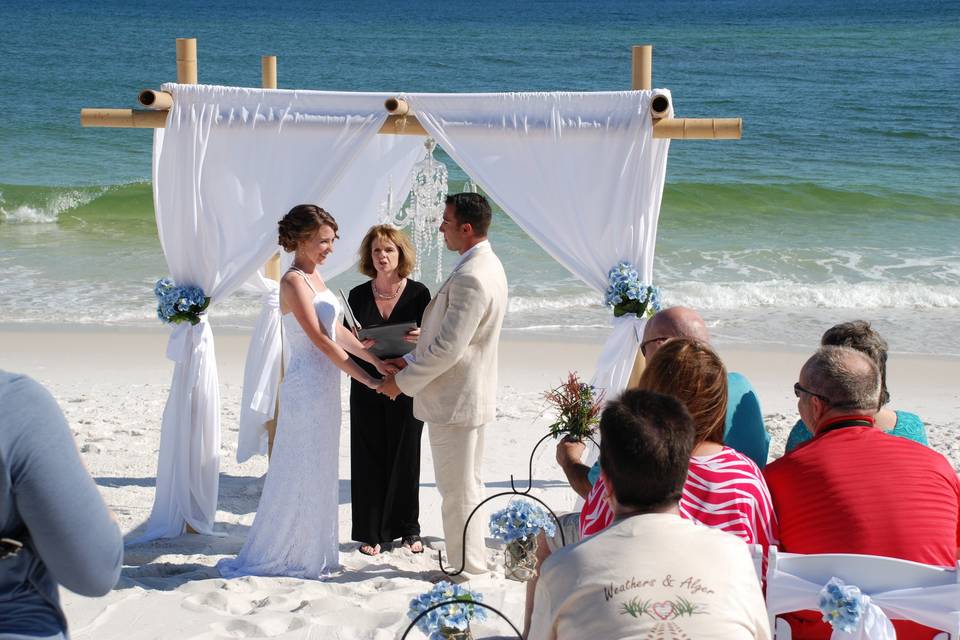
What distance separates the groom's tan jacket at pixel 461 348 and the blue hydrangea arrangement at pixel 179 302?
1266 millimetres

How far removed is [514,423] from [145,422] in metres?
2.33

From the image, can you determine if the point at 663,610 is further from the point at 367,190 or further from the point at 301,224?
the point at 367,190

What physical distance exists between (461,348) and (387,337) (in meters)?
0.62

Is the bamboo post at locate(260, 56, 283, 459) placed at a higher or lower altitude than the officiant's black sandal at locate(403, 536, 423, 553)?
higher

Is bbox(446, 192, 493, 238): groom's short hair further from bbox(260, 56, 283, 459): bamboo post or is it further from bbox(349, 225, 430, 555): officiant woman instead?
bbox(260, 56, 283, 459): bamboo post

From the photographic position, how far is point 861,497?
2.83 metres

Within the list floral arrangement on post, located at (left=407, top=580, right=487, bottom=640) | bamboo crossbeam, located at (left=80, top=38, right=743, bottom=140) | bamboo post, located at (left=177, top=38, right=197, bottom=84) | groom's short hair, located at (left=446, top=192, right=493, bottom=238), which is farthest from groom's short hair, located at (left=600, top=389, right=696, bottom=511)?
bamboo post, located at (left=177, top=38, right=197, bottom=84)

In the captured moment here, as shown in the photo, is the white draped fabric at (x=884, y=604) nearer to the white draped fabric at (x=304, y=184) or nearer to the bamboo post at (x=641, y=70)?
the white draped fabric at (x=304, y=184)

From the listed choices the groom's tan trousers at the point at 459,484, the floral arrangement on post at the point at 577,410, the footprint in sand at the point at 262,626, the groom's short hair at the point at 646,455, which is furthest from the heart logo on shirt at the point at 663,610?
the groom's tan trousers at the point at 459,484

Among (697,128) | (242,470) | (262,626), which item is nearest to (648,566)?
(262,626)

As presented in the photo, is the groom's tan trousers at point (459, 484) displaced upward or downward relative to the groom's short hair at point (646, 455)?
downward

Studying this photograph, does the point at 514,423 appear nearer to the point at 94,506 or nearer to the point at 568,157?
the point at 568,157

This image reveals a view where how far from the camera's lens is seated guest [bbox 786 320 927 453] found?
3.61 metres

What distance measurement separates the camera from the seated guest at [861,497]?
281 centimetres
